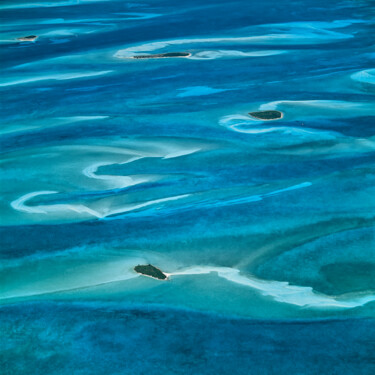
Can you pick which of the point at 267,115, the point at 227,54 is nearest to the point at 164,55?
the point at 227,54

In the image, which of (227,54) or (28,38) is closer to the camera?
(227,54)

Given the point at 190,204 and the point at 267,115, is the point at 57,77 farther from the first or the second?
the point at 190,204

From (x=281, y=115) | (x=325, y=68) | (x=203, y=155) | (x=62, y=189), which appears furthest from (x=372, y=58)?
(x=62, y=189)

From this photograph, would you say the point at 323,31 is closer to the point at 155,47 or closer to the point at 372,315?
the point at 155,47

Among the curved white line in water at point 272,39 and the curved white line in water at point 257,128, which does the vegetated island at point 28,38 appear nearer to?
the curved white line in water at point 272,39

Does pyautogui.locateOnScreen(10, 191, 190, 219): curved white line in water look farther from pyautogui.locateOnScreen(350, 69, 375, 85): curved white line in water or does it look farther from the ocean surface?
pyautogui.locateOnScreen(350, 69, 375, 85): curved white line in water

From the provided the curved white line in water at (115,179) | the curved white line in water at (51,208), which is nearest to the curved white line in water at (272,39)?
the curved white line in water at (115,179)

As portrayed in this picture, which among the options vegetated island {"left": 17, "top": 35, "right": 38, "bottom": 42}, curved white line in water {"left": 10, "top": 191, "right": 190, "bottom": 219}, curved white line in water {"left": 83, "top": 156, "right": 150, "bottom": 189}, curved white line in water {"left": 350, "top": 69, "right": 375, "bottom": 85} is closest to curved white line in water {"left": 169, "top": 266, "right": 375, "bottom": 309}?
curved white line in water {"left": 10, "top": 191, "right": 190, "bottom": 219}
